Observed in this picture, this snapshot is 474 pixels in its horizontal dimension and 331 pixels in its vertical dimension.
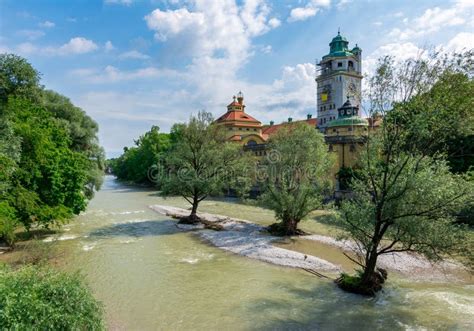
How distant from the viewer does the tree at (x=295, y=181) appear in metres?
22.5

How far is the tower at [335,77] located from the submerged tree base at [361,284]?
60.2m

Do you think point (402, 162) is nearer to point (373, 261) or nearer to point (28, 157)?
point (373, 261)

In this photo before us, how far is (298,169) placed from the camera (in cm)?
2316

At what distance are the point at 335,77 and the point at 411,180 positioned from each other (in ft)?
222

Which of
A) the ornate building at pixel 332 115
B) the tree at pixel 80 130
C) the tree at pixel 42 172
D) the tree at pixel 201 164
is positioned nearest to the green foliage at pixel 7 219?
the tree at pixel 42 172

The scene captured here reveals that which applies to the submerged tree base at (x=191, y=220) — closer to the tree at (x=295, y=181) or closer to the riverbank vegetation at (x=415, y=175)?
the tree at (x=295, y=181)

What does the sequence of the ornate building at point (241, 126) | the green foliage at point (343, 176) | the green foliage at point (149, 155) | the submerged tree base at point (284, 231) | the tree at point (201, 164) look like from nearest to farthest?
the submerged tree base at point (284, 231) → the tree at point (201, 164) → the green foliage at point (343, 176) → the ornate building at point (241, 126) → the green foliage at point (149, 155)

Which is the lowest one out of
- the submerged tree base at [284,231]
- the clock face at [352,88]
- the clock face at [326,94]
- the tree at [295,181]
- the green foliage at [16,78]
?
the submerged tree base at [284,231]

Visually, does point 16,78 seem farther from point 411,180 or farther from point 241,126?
point 241,126

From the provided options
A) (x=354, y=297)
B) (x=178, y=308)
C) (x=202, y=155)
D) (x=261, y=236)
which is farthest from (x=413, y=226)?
(x=202, y=155)

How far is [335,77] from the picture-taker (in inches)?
2891

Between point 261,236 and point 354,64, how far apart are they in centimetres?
6696

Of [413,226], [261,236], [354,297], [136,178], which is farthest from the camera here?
[136,178]

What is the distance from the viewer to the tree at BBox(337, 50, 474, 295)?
10.6m
